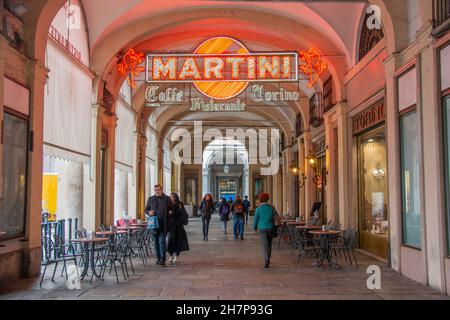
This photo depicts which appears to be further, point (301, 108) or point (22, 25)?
point (301, 108)

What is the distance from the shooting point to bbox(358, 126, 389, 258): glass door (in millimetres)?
10312

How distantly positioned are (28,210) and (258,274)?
13.0ft

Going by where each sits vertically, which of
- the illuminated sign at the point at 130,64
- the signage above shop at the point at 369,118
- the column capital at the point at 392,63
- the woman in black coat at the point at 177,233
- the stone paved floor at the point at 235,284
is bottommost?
the stone paved floor at the point at 235,284

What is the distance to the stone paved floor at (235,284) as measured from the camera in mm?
6559

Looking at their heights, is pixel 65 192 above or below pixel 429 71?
below

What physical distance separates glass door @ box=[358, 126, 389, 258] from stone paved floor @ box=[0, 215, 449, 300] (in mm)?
799

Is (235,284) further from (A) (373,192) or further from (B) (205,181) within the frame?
(B) (205,181)

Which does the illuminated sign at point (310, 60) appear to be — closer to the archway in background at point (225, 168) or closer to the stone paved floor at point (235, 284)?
the stone paved floor at point (235, 284)

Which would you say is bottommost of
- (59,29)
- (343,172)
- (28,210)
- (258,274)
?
(258,274)

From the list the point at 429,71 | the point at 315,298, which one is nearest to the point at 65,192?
the point at 315,298

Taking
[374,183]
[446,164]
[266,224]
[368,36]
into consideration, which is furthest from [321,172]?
[446,164]

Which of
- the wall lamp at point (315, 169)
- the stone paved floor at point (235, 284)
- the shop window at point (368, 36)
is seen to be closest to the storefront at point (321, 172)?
the wall lamp at point (315, 169)

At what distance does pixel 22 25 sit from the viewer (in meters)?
7.96
